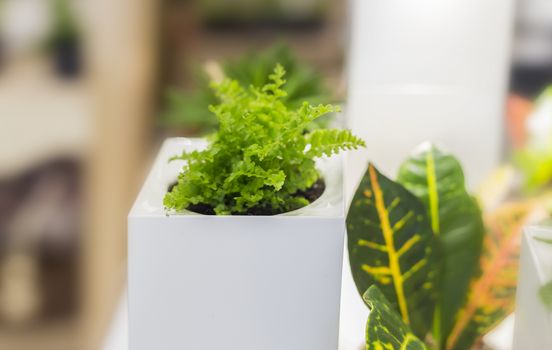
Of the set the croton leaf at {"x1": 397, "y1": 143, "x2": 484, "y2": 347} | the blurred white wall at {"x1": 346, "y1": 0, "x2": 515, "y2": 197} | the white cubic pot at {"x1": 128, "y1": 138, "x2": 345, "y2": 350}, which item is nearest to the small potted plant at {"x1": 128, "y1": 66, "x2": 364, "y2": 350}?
the white cubic pot at {"x1": 128, "y1": 138, "x2": 345, "y2": 350}

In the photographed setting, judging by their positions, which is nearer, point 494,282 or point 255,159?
point 255,159

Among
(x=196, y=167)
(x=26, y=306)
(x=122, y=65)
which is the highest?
(x=196, y=167)

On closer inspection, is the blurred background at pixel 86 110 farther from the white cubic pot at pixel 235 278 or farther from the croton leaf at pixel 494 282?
the white cubic pot at pixel 235 278

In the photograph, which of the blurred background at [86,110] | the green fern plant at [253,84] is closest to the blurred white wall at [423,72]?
the green fern plant at [253,84]

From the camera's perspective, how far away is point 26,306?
2078 millimetres

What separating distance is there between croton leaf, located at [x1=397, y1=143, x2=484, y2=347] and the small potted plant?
12 cm

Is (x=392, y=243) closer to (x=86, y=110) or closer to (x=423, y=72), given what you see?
(x=423, y=72)

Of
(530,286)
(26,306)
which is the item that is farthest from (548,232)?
(26,306)

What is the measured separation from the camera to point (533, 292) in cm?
50

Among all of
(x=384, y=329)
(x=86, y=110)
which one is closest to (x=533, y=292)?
(x=384, y=329)

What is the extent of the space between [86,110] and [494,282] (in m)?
1.38

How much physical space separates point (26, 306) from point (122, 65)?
668mm

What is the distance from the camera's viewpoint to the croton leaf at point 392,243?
57 centimetres

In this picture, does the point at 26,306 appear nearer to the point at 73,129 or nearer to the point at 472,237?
the point at 73,129
